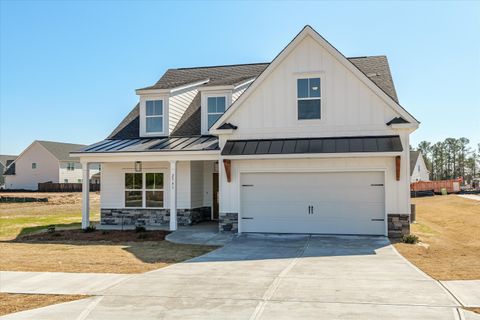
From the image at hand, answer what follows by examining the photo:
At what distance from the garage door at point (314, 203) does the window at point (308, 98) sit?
2139 mm

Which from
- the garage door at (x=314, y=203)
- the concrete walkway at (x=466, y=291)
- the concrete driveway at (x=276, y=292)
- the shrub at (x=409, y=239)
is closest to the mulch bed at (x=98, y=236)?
the garage door at (x=314, y=203)

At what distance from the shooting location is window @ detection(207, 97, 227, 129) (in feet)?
64.2

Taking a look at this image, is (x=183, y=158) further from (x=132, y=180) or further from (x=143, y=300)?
(x=143, y=300)

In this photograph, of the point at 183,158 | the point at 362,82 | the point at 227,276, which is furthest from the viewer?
the point at 183,158

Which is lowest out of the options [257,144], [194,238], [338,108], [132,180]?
[194,238]

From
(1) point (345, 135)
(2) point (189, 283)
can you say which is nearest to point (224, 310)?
(2) point (189, 283)

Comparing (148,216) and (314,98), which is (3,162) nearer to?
(148,216)

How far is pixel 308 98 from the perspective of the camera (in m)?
15.9

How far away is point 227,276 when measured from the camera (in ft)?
31.2

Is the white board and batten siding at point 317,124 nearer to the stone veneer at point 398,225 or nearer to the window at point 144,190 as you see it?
the stone veneer at point 398,225

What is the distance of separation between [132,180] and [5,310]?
13016 millimetres

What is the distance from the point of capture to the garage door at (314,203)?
50.0 feet

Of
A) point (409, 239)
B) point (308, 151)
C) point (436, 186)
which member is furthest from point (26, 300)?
point (436, 186)

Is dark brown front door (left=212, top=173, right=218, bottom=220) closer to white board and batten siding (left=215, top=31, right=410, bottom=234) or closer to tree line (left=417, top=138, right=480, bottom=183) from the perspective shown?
white board and batten siding (left=215, top=31, right=410, bottom=234)
